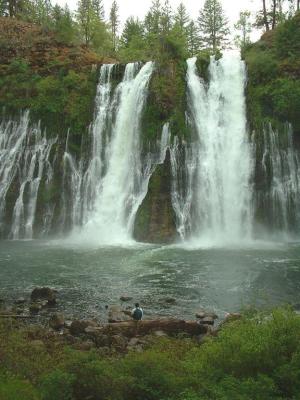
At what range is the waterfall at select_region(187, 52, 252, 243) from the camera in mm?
31391

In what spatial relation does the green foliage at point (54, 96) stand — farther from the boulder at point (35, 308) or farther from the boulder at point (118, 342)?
the boulder at point (118, 342)

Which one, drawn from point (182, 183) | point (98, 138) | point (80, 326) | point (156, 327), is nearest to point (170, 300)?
point (156, 327)

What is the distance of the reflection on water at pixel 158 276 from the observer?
54.0 feet

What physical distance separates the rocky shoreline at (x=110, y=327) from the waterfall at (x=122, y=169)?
1542 cm

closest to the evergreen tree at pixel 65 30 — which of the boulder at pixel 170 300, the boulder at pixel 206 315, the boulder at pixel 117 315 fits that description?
the boulder at pixel 170 300

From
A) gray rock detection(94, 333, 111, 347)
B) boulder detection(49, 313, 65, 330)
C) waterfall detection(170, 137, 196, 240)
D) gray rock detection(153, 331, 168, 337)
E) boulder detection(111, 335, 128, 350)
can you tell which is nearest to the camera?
boulder detection(111, 335, 128, 350)

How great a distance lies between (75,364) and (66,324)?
541 cm

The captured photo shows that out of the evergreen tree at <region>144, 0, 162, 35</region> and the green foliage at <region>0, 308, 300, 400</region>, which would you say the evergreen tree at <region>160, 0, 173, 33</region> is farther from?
the green foliage at <region>0, 308, 300, 400</region>

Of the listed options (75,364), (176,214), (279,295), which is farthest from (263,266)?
(75,364)

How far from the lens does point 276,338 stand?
9008mm

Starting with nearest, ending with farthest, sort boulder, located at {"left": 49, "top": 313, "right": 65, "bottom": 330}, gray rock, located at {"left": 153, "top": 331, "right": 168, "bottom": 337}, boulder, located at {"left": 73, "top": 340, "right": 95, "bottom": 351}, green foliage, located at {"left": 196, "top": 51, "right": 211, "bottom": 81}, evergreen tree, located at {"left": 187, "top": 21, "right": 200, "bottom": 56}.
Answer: boulder, located at {"left": 73, "top": 340, "right": 95, "bottom": 351} < gray rock, located at {"left": 153, "top": 331, "right": 168, "bottom": 337} < boulder, located at {"left": 49, "top": 313, "right": 65, "bottom": 330} < green foliage, located at {"left": 196, "top": 51, "right": 211, "bottom": 81} < evergreen tree, located at {"left": 187, "top": 21, "right": 200, "bottom": 56}

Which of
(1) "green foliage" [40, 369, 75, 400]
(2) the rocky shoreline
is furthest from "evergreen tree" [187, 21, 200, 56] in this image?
(1) "green foliage" [40, 369, 75, 400]

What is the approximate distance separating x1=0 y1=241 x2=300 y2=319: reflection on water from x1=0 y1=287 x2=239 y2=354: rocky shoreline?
0.94 meters

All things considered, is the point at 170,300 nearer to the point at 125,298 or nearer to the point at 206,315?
the point at 125,298
